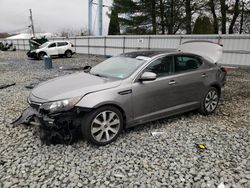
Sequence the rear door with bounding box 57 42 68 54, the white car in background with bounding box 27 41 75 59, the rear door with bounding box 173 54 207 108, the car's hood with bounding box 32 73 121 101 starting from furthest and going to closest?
1. the rear door with bounding box 57 42 68 54
2. the white car in background with bounding box 27 41 75 59
3. the rear door with bounding box 173 54 207 108
4. the car's hood with bounding box 32 73 121 101

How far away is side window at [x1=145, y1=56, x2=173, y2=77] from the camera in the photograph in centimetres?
349

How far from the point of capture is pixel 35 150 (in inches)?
115

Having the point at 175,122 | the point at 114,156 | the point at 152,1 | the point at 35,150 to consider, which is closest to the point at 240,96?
the point at 175,122

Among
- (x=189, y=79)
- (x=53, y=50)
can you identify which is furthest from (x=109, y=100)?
(x=53, y=50)

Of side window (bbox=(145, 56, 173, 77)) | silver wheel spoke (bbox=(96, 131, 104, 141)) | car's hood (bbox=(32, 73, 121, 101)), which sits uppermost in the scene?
side window (bbox=(145, 56, 173, 77))

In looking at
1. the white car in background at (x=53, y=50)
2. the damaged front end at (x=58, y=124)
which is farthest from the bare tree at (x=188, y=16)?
the damaged front end at (x=58, y=124)

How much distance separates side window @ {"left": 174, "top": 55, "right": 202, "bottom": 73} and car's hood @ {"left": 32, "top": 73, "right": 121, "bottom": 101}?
54.6 inches

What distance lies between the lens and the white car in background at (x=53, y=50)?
16.3 m

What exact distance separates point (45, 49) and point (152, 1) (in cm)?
1058

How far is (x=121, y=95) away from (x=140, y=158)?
994 mm

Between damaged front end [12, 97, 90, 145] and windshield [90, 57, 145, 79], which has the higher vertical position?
windshield [90, 57, 145, 79]

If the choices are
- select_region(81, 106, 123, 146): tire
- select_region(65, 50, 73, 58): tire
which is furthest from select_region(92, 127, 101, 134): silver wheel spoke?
select_region(65, 50, 73, 58): tire

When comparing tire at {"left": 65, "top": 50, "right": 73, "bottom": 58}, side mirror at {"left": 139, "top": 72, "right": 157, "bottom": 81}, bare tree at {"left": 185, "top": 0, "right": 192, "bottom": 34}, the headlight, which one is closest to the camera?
the headlight

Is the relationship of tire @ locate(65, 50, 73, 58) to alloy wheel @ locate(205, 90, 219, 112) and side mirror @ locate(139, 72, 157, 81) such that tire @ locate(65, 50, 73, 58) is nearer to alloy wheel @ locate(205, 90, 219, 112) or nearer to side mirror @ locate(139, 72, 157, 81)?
alloy wheel @ locate(205, 90, 219, 112)
